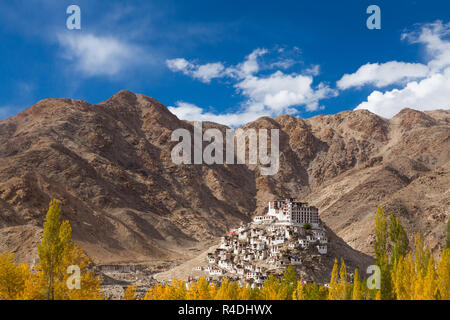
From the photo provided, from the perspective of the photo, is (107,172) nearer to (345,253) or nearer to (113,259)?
(113,259)

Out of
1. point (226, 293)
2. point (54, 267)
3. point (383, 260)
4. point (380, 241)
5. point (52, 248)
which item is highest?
point (380, 241)

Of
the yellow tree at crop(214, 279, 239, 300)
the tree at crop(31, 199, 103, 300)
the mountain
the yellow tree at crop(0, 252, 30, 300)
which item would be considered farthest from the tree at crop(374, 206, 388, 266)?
the mountain

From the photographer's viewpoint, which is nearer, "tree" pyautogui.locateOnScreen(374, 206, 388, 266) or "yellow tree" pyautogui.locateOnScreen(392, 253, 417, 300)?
"yellow tree" pyautogui.locateOnScreen(392, 253, 417, 300)

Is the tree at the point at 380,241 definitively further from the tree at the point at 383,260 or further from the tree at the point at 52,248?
the tree at the point at 52,248

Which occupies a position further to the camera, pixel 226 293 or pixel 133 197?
pixel 133 197

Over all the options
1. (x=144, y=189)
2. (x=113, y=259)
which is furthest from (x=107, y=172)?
(x=113, y=259)

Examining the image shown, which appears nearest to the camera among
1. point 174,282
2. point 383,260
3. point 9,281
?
point 9,281

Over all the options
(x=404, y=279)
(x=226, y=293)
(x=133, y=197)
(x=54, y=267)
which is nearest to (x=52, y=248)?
(x=54, y=267)

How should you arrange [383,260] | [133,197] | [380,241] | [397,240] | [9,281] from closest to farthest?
[9,281] < [383,260] < [380,241] < [397,240] < [133,197]

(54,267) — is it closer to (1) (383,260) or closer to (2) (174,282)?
(2) (174,282)

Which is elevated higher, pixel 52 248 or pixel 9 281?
pixel 52 248

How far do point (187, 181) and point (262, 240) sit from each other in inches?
4377

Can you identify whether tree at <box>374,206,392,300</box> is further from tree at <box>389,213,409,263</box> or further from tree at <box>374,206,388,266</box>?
tree at <box>389,213,409,263</box>
